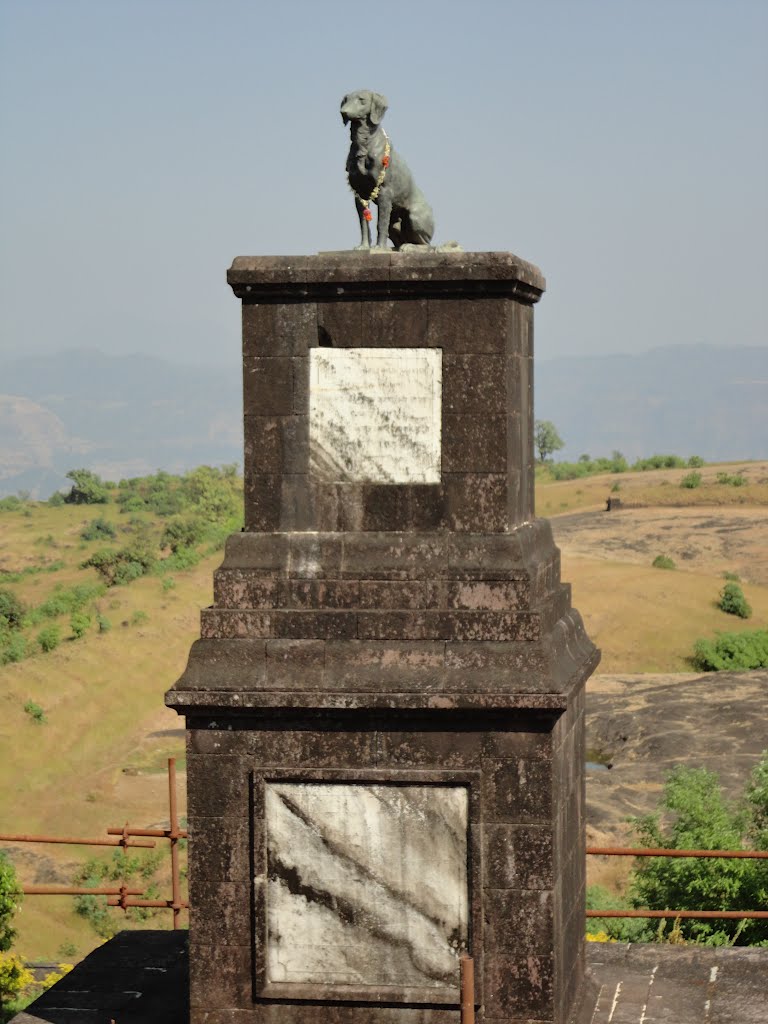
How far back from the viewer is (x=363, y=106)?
8.36 meters

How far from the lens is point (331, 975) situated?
26.4 feet

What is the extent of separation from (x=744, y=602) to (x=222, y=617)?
3211cm

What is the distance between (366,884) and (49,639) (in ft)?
93.0

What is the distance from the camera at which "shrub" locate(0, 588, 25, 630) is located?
38812mm

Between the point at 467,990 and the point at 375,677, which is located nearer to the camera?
the point at 467,990

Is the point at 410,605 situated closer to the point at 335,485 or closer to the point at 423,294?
the point at 335,485

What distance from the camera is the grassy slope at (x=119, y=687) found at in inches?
981

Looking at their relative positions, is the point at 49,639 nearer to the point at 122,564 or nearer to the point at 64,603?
the point at 64,603

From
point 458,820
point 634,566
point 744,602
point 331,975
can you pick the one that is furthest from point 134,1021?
point 634,566

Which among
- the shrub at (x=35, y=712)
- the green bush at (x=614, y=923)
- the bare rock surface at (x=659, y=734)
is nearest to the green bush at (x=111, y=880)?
the green bush at (x=614, y=923)

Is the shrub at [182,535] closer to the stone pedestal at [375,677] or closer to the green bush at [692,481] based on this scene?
the green bush at [692,481]

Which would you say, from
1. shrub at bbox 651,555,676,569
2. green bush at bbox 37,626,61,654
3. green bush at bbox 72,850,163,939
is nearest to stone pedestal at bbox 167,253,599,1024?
green bush at bbox 72,850,163,939

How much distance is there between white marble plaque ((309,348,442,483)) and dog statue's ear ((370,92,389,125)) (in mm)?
1387

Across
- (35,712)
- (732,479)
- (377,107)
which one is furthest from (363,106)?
(732,479)
